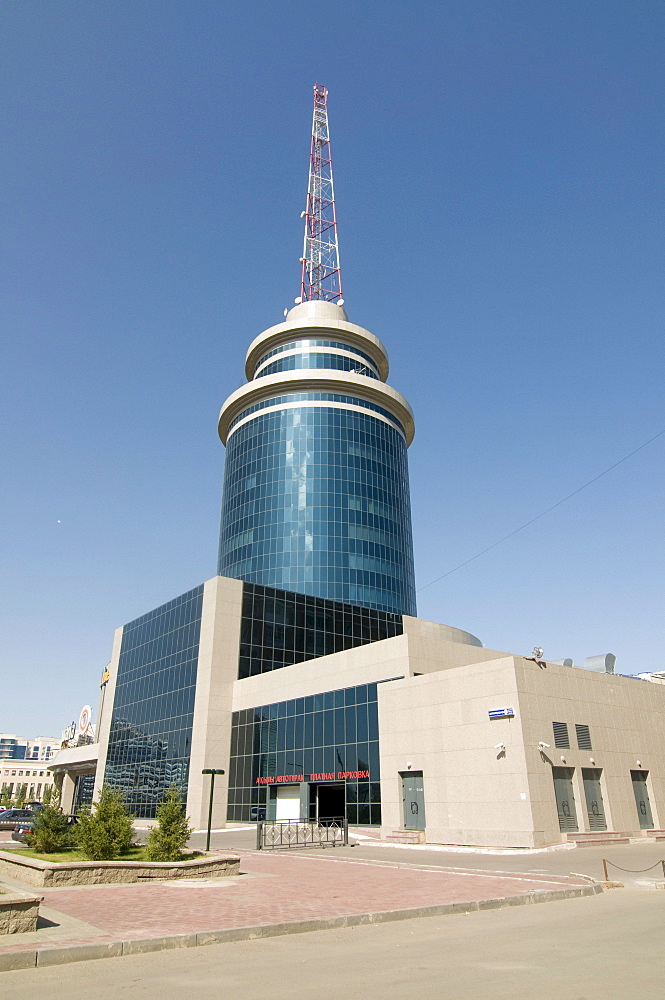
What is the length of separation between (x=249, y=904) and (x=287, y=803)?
36.4 meters

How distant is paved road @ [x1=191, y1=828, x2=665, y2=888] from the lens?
818 inches

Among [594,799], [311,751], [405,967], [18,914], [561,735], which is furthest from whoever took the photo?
[311,751]

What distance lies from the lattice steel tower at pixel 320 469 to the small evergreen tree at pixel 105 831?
5831cm

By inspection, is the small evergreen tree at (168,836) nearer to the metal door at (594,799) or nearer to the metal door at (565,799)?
the metal door at (565,799)

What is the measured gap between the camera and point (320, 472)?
8488cm

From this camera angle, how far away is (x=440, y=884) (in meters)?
18.0

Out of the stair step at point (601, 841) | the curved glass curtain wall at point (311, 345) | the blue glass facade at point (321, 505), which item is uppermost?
the curved glass curtain wall at point (311, 345)

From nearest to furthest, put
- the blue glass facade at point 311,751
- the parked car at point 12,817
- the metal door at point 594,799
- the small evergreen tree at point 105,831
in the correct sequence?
the small evergreen tree at point 105,831
the metal door at point 594,799
the blue glass facade at point 311,751
the parked car at point 12,817

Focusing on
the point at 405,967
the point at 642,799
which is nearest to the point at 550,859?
the point at 642,799

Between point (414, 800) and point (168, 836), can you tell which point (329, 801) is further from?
point (168, 836)

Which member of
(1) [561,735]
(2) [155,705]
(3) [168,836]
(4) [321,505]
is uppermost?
(4) [321,505]

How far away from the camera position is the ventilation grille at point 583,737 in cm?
3591

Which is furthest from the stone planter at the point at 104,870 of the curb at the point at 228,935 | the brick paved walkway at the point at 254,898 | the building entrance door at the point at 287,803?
the building entrance door at the point at 287,803

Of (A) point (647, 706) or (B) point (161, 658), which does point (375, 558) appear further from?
(A) point (647, 706)
